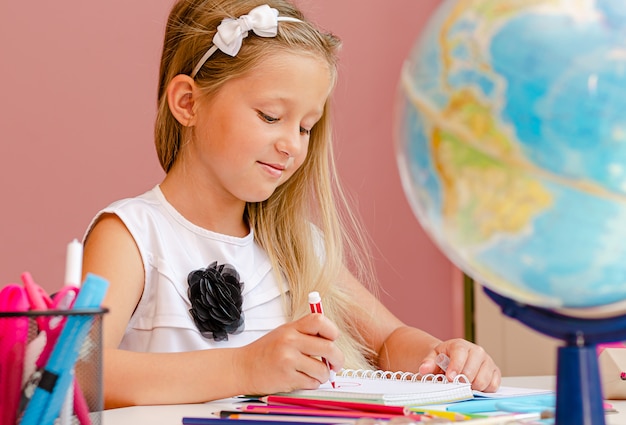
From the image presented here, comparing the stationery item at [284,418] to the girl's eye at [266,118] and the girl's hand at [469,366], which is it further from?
the girl's eye at [266,118]

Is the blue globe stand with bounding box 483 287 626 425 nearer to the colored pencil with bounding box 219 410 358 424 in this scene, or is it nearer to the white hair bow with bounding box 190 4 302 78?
the colored pencil with bounding box 219 410 358 424

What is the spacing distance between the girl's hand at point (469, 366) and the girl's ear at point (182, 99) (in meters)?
0.49

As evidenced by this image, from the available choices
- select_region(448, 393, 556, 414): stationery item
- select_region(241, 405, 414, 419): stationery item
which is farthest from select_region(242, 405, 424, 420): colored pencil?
select_region(448, 393, 556, 414): stationery item

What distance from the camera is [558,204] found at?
1.69ft

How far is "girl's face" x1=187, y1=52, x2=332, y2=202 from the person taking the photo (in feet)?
4.05

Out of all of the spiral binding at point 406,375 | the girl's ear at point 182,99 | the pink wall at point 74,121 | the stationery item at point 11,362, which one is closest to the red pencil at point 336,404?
the spiral binding at point 406,375

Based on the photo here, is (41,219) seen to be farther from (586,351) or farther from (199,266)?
(586,351)

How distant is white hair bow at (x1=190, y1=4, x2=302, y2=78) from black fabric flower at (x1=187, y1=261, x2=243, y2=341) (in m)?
0.32

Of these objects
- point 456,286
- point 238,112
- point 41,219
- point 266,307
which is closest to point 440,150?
point 238,112

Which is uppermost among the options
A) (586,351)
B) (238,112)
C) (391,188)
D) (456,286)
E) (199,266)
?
(391,188)

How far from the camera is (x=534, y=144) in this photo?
51 cm

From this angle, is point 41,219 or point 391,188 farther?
point 391,188

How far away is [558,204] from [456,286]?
2.00m

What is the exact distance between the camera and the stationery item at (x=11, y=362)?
24.9 inches
